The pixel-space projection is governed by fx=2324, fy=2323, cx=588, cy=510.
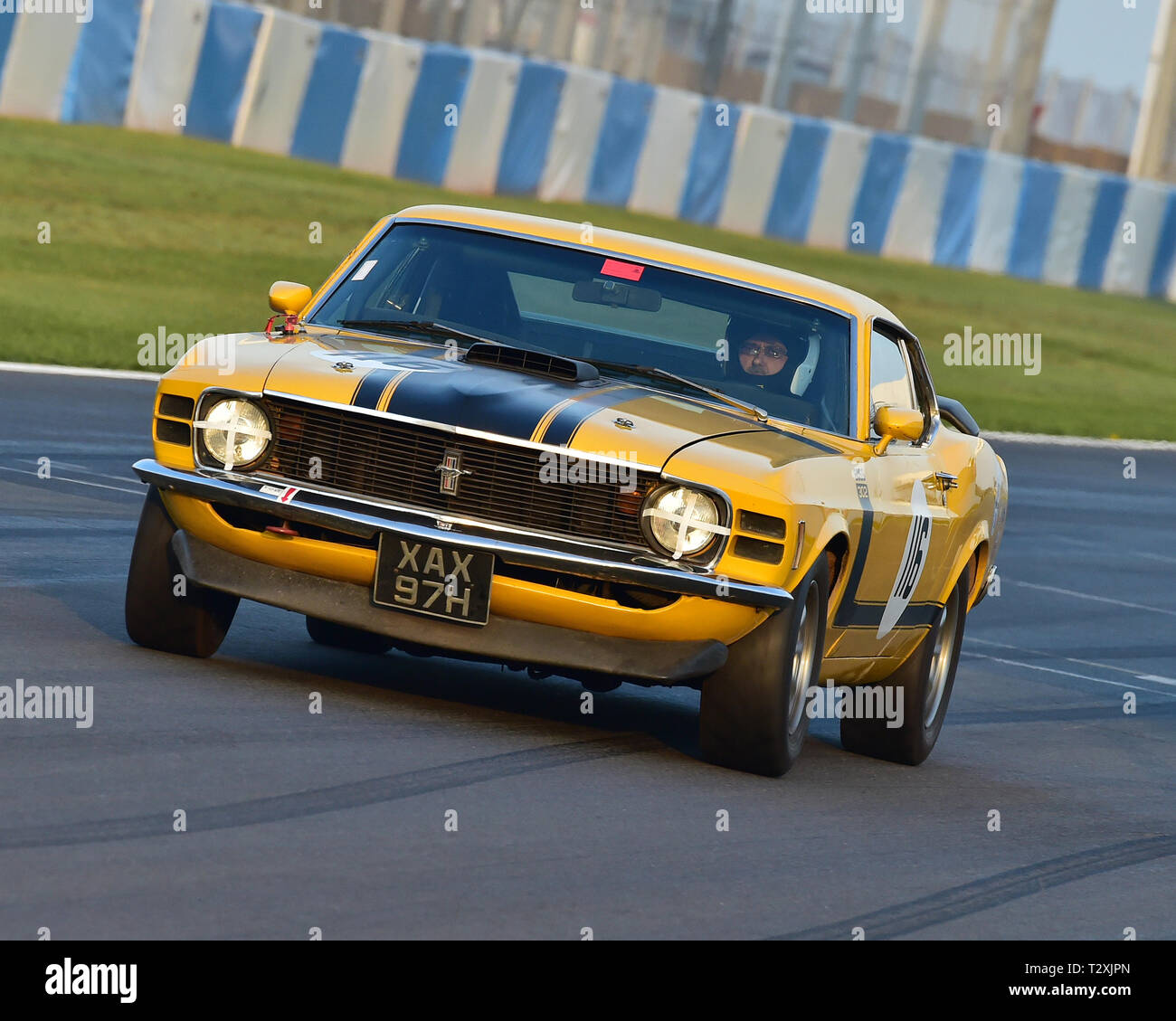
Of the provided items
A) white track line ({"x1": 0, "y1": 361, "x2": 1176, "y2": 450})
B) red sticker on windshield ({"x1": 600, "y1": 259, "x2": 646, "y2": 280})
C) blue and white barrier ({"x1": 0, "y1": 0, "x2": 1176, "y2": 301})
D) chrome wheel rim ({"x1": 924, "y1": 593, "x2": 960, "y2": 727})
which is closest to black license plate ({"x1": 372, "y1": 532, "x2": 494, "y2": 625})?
red sticker on windshield ({"x1": 600, "y1": 259, "x2": 646, "y2": 280})

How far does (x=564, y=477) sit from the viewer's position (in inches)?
270

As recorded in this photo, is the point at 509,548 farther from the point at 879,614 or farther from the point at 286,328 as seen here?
the point at 879,614

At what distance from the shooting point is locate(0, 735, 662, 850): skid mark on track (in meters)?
5.40

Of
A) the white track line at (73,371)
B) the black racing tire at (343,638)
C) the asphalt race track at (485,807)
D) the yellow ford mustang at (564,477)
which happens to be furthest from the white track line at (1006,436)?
the yellow ford mustang at (564,477)

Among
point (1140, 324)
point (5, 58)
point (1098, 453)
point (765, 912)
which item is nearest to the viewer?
point (765, 912)

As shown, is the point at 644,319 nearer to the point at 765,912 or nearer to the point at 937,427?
the point at 937,427

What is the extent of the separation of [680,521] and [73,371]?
448 inches

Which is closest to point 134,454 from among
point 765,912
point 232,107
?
point 765,912

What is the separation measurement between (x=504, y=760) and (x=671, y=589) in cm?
71

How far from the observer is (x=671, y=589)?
680cm

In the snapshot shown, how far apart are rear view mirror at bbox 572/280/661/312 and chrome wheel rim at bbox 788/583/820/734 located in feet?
4.23

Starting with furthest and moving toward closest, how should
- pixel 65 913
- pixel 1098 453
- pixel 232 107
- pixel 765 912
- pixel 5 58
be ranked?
pixel 232 107
pixel 5 58
pixel 1098 453
pixel 765 912
pixel 65 913

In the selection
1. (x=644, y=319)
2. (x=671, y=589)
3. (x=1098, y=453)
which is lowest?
(x=1098, y=453)

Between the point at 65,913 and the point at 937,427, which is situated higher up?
the point at 937,427
